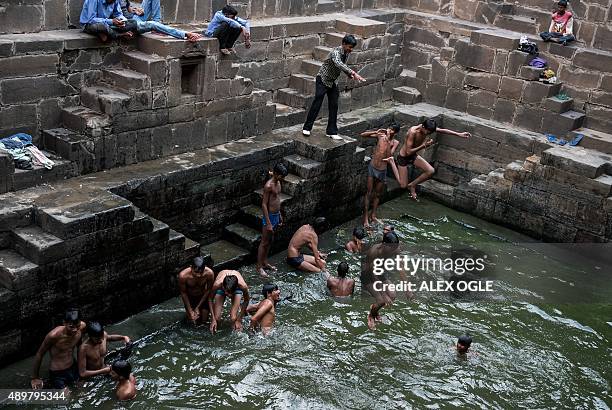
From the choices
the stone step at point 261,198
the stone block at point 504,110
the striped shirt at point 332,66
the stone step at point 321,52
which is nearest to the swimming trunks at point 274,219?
the stone step at point 261,198

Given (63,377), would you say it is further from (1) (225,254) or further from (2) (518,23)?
(2) (518,23)

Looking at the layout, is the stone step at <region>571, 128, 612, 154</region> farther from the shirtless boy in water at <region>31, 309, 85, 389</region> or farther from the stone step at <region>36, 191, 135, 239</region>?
the shirtless boy in water at <region>31, 309, 85, 389</region>

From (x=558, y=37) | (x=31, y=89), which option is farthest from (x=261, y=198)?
(x=558, y=37)

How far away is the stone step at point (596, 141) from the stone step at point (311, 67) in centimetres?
520

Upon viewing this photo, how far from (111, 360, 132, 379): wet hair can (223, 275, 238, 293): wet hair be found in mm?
1925

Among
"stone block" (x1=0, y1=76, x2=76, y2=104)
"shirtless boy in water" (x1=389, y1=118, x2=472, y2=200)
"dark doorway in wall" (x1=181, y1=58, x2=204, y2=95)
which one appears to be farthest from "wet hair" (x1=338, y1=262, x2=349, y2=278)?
"stone block" (x1=0, y1=76, x2=76, y2=104)

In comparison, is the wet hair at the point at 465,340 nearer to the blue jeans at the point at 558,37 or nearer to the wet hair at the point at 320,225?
the wet hair at the point at 320,225

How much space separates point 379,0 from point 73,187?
10351mm

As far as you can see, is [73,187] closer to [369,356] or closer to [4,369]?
[4,369]

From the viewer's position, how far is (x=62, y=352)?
26.9 feet

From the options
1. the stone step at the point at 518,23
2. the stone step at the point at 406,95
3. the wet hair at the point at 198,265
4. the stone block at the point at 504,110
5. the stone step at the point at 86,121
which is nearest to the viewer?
the wet hair at the point at 198,265

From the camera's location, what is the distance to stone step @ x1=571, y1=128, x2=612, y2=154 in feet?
47.4

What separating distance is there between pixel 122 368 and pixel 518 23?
1239cm

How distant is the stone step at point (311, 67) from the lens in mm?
15062
